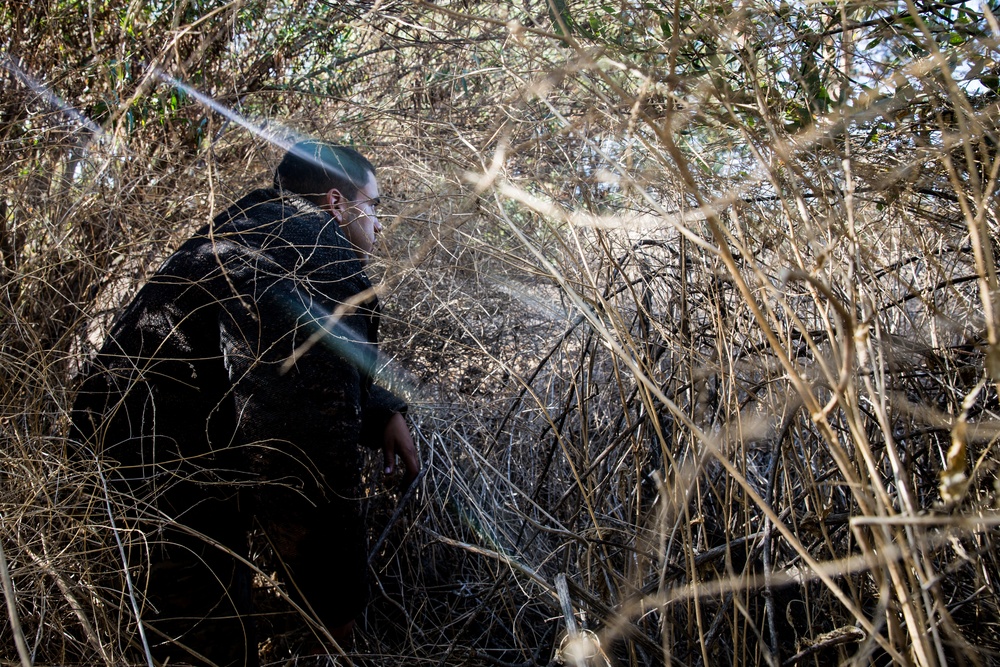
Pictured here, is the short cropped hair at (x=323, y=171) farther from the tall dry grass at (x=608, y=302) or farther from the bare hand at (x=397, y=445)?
the bare hand at (x=397, y=445)

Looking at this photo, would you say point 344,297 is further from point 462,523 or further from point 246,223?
point 462,523

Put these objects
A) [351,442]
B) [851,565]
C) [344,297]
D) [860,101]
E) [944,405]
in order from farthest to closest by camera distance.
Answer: [344,297]
[351,442]
[944,405]
[860,101]
[851,565]

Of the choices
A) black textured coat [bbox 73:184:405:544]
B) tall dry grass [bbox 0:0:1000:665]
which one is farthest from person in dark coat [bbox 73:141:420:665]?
tall dry grass [bbox 0:0:1000:665]

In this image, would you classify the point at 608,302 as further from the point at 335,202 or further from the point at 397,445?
the point at 335,202

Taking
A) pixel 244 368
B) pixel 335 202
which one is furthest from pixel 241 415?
pixel 335 202

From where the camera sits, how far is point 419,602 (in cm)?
218

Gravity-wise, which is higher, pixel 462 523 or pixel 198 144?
pixel 198 144

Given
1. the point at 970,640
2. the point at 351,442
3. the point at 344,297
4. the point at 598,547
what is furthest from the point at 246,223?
the point at 970,640

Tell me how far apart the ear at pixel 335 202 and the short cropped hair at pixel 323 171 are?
4 centimetres

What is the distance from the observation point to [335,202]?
2.16m

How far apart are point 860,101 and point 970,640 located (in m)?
1.02

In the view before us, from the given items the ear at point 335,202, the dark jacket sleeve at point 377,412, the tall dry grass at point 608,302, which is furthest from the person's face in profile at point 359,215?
the dark jacket sleeve at point 377,412

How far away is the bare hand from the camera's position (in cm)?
209

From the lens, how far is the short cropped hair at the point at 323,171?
2195 millimetres
